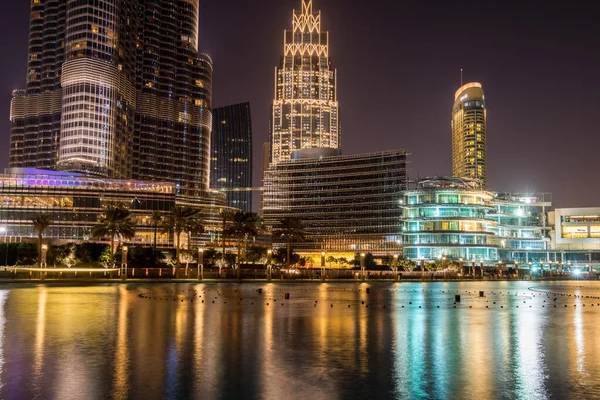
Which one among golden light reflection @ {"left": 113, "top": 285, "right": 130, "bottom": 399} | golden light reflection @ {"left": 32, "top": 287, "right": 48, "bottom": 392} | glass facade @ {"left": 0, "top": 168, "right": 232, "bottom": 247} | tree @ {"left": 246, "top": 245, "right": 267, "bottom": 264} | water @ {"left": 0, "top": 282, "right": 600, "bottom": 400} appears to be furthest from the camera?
glass facade @ {"left": 0, "top": 168, "right": 232, "bottom": 247}

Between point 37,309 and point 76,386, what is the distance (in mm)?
28346

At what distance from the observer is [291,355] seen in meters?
24.7

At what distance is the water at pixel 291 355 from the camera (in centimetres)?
1856

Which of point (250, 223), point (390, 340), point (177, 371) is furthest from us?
point (250, 223)

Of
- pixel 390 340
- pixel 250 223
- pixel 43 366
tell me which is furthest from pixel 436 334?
pixel 250 223

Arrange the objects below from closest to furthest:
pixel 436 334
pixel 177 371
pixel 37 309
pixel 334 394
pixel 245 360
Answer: pixel 334 394
pixel 177 371
pixel 245 360
pixel 436 334
pixel 37 309

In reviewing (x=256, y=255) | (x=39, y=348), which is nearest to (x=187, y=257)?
(x=256, y=255)

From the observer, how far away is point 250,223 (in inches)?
5418

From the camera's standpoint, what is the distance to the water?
1856cm

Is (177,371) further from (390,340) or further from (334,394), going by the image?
(390,340)

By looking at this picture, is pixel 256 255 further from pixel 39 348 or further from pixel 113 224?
pixel 39 348

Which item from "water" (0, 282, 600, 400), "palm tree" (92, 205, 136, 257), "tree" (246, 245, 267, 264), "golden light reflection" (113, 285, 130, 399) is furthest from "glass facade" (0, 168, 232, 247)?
"golden light reflection" (113, 285, 130, 399)

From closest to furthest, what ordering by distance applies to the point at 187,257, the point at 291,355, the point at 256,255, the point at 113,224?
the point at 291,355 → the point at 113,224 → the point at 187,257 → the point at 256,255

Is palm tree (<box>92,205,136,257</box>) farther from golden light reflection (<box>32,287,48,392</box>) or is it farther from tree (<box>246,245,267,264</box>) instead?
golden light reflection (<box>32,287,48,392</box>)
